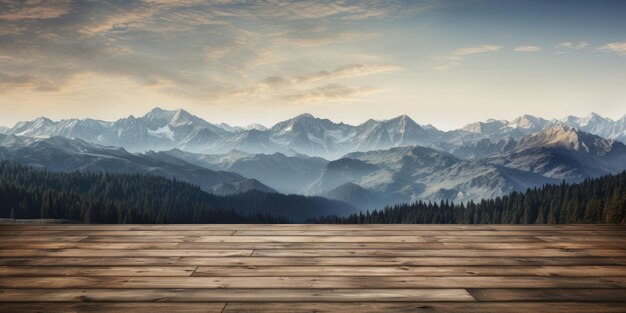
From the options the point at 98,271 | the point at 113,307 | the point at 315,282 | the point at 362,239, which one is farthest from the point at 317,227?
the point at 113,307

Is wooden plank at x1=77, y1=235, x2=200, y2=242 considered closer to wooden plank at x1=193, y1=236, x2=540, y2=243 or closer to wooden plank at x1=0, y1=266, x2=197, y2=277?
wooden plank at x1=193, y1=236, x2=540, y2=243

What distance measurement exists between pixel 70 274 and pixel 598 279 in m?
8.54

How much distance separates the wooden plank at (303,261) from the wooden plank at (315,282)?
2.89 ft

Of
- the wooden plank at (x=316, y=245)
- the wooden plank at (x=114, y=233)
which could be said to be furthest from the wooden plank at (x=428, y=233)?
the wooden plank at (x=316, y=245)

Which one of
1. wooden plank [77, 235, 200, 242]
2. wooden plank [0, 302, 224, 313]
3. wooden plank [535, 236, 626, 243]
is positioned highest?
wooden plank [535, 236, 626, 243]

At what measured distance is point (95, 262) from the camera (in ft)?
25.6

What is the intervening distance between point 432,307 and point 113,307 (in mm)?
4136

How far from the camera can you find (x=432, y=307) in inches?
218

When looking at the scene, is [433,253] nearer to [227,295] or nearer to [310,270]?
[310,270]

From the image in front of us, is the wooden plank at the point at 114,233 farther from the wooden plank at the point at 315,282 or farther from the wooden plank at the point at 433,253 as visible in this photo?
the wooden plank at the point at 315,282

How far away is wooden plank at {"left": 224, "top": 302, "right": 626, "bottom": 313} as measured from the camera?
543 centimetres

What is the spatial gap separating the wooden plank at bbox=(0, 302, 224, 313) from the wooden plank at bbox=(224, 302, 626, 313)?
0.31 m

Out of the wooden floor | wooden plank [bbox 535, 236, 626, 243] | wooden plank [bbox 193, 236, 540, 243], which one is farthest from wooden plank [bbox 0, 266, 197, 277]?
wooden plank [bbox 535, 236, 626, 243]

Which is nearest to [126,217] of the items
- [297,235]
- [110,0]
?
[110,0]
